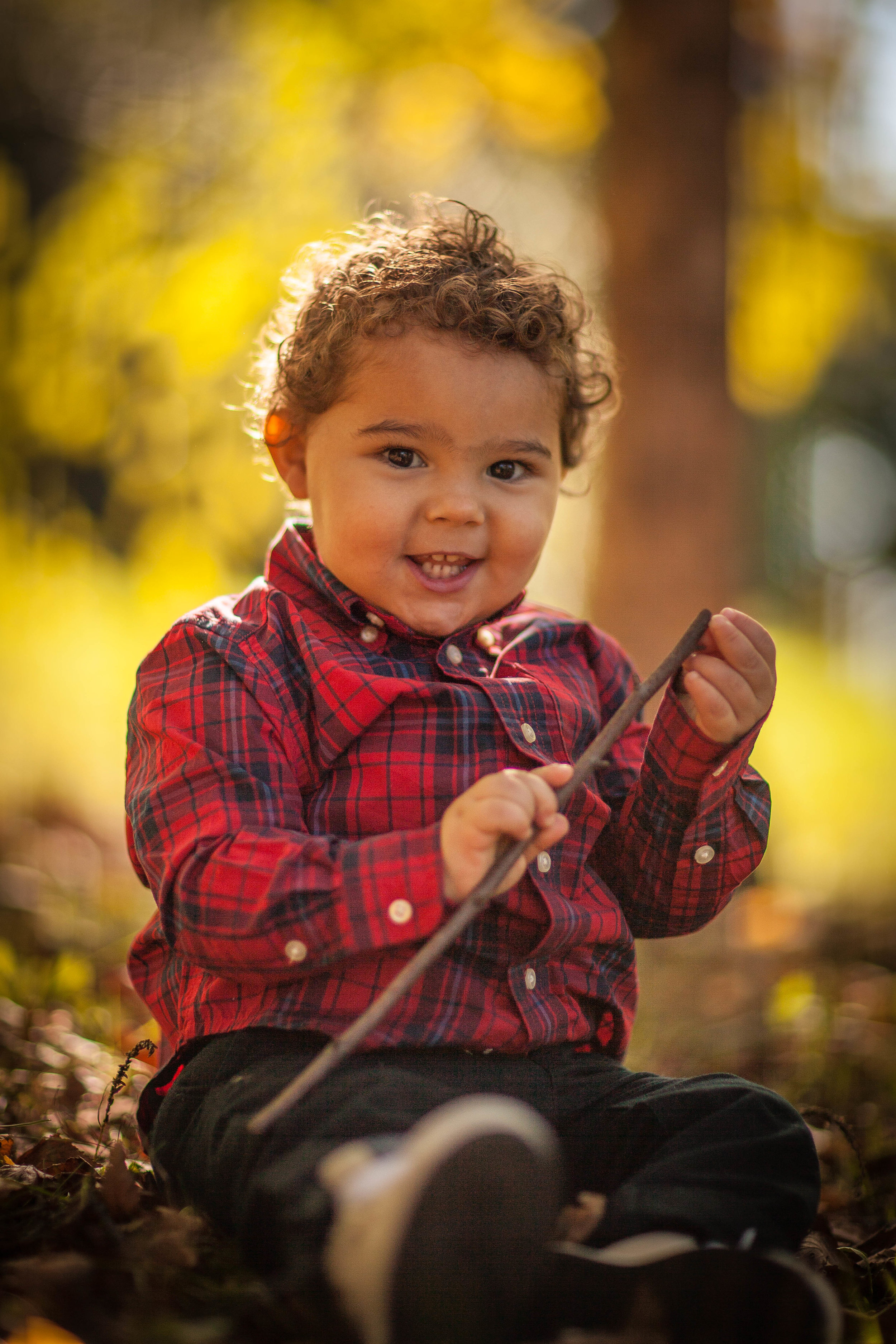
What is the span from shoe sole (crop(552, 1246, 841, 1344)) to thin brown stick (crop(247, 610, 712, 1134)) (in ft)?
1.19

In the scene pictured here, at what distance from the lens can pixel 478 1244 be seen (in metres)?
1.14

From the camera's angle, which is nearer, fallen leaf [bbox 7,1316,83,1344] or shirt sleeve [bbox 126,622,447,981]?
fallen leaf [bbox 7,1316,83,1344]

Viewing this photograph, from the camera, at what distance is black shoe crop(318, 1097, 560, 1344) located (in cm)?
111

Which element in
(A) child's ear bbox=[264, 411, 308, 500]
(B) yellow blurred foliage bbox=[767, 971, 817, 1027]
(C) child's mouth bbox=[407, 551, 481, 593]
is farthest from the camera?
(B) yellow blurred foliage bbox=[767, 971, 817, 1027]

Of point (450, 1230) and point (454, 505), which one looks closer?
point (450, 1230)

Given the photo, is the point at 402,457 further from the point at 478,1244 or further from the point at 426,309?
the point at 478,1244

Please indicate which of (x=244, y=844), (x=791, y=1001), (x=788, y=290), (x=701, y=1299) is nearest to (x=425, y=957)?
(x=244, y=844)

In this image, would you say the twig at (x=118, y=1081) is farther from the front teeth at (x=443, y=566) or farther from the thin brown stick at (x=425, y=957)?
the front teeth at (x=443, y=566)

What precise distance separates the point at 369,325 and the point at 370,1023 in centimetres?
104

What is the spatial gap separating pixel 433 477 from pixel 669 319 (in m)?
2.46

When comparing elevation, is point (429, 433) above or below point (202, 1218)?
above

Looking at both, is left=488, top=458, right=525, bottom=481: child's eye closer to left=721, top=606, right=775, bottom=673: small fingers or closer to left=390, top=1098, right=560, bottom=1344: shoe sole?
left=721, top=606, right=775, bottom=673: small fingers

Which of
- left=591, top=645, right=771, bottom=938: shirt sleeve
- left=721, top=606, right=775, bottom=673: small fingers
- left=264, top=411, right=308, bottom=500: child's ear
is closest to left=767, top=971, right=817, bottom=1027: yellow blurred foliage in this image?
left=591, top=645, right=771, bottom=938: shirt sleeve

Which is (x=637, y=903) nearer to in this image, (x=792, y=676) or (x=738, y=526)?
(x=738, y=526)
